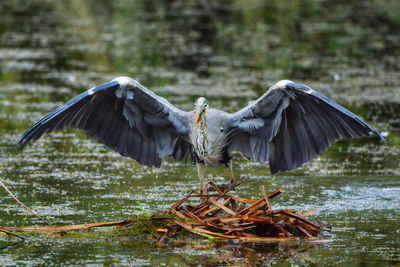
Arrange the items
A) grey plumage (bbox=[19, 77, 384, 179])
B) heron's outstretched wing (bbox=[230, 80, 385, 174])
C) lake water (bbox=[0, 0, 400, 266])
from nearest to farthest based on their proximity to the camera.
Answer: lake water (bbox=[0, 0, 400, 266]), heron's outstretched wing (bbox=[230, 80, 385, 174]), grey plumage (bbox=[19, 77, 384, 179])

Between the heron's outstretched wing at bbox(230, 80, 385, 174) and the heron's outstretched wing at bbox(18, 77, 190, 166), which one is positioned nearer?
the heron's outstretched wing at bbox(230, 80, 385, 174)

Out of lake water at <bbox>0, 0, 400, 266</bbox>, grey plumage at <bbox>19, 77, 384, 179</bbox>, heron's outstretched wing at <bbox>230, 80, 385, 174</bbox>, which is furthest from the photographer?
grey plumage at <bbox>19, 77, 384, 179</bbox>

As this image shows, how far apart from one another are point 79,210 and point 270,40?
10.8 metres

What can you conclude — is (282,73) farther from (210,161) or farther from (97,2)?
(97,2)

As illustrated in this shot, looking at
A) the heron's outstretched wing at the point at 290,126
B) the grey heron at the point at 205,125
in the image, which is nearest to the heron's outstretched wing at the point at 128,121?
the grey heron at the point at 205,125

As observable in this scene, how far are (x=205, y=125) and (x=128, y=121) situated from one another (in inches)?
30.7

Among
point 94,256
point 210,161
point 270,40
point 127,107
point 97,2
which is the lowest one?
point 94,256

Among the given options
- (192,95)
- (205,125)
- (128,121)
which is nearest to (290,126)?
(205,125)

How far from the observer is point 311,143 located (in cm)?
727

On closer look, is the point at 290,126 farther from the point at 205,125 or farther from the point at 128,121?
the point at 128,121

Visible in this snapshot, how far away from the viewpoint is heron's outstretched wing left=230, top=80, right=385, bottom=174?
6895mm

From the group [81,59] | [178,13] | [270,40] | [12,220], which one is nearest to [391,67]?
[270,40]

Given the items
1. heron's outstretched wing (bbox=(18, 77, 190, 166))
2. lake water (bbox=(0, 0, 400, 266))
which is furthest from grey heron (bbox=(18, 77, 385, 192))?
lake water (bbox=(0, 0, 400, 266))

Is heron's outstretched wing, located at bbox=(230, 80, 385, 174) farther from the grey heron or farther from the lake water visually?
the lake water
